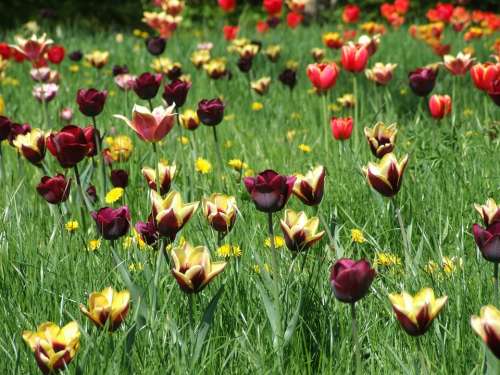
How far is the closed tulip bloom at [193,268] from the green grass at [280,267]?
0.40 ft

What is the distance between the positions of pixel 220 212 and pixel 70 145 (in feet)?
1.66

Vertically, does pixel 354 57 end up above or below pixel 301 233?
below

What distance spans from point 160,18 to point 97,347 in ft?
14.8

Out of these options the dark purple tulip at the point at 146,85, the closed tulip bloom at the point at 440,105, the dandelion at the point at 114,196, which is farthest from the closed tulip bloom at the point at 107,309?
the closed tulip bloom at the point at 440,105

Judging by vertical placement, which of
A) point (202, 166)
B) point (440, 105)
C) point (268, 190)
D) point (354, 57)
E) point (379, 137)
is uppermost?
point (268, 190)

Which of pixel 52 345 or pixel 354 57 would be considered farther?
pixel 354 57

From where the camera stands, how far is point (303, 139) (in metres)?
3.91

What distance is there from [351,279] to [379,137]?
3.94 feet

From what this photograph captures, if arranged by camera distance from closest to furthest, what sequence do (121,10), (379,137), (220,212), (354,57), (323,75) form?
(220,212), (379,137), (323,75), (354,57), (121,10)

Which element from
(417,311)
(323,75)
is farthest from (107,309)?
(323,75)

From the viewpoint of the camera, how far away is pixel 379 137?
104 inches

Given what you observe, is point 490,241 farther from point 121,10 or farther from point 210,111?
point 121,10

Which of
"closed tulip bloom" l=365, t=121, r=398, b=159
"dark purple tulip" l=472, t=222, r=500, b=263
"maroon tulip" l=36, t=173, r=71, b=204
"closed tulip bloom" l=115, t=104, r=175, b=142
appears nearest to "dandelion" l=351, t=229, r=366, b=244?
"closed tulip bloom" l=365, t=121, r=398, b=159

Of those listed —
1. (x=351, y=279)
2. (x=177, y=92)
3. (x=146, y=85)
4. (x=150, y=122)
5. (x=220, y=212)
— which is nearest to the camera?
(x=351, y=279)
